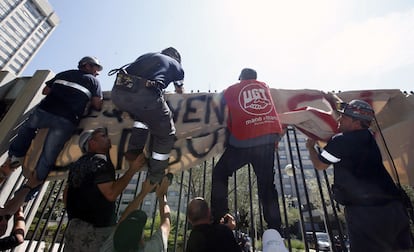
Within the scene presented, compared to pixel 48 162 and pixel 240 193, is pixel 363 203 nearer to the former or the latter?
pixel 48 162

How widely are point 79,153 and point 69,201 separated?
1635 millimetres

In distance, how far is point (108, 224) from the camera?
2268mm

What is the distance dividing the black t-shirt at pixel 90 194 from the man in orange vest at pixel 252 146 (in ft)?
Result: 4.20

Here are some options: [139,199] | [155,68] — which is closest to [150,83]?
[155,68]

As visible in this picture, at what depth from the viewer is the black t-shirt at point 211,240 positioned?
2.13 metres

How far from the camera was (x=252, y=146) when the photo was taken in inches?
116

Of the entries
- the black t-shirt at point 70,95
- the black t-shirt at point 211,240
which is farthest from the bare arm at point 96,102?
the black t-shirt at point 211,240

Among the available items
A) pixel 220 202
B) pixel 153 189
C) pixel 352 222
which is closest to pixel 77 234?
pixel 153 189

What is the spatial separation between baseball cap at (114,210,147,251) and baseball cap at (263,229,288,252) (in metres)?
1.28

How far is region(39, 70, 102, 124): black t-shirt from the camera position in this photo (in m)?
3.43

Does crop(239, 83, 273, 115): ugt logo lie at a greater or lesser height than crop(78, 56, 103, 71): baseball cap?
lesser

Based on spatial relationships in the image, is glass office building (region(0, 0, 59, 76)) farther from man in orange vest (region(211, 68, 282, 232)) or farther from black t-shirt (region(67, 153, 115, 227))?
man in orange vest (region(211, 68, 282, 232))

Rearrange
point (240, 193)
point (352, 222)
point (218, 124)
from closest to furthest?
point (352, 222) < point (218, 124) < point (240, 193)

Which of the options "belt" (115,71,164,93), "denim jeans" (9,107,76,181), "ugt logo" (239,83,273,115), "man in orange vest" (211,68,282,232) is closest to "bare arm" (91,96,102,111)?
"denim jeans" (9,107,76,181)
